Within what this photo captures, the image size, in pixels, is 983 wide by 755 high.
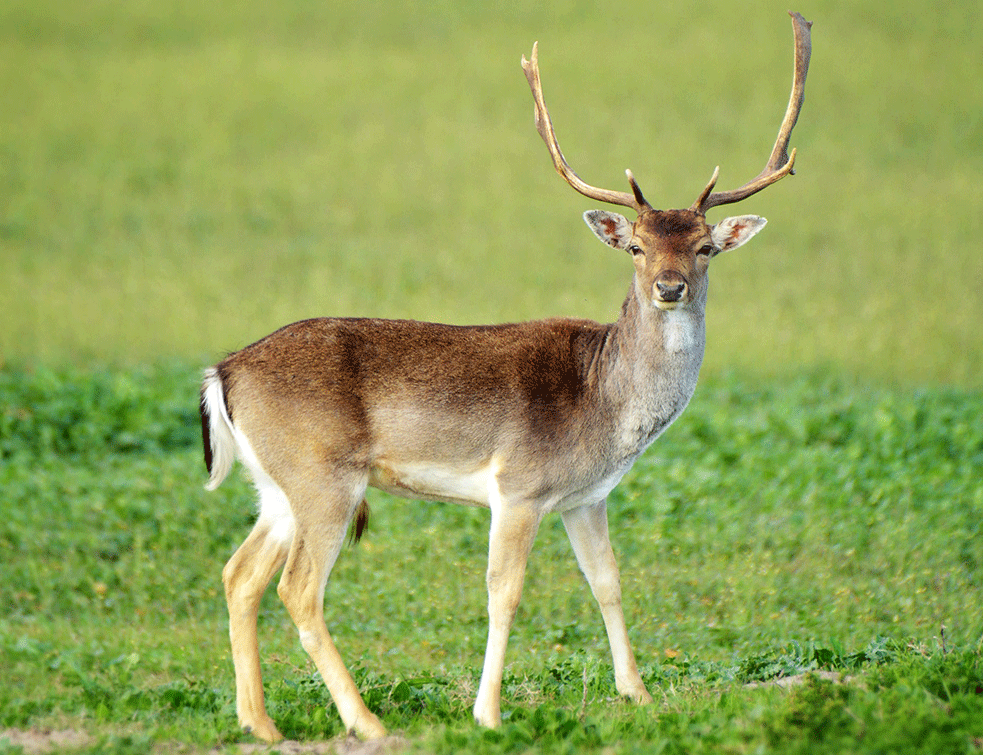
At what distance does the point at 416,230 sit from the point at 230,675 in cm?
1591

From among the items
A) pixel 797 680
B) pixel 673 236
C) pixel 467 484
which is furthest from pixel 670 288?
pixel 797 680

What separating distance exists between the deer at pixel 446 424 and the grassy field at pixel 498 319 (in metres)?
0.62

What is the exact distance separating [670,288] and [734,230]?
837mm

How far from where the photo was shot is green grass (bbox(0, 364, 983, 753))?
18.2 ft

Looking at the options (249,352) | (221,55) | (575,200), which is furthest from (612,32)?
(249,352)

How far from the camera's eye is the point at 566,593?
28.9 feet

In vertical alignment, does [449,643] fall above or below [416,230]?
below

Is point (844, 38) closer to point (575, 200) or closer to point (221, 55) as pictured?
point (575, 200)

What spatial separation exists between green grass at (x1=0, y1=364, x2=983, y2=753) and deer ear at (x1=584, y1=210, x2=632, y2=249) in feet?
8.36

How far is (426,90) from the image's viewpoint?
26.8m

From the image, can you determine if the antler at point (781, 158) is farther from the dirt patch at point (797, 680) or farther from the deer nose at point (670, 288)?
the dirt patch at point (797, 680)

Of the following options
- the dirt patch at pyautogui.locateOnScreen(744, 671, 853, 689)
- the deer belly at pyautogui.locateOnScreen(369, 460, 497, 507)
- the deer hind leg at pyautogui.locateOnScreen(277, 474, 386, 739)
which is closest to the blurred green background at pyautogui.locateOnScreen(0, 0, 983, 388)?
the dirt patch at pyautogui.locateOnScreen(744, 671, 853, 689)

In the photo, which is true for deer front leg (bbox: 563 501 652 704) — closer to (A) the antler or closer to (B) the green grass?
(B) the green grass

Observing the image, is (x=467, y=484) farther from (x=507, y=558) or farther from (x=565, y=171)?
(x=565, y=171)
